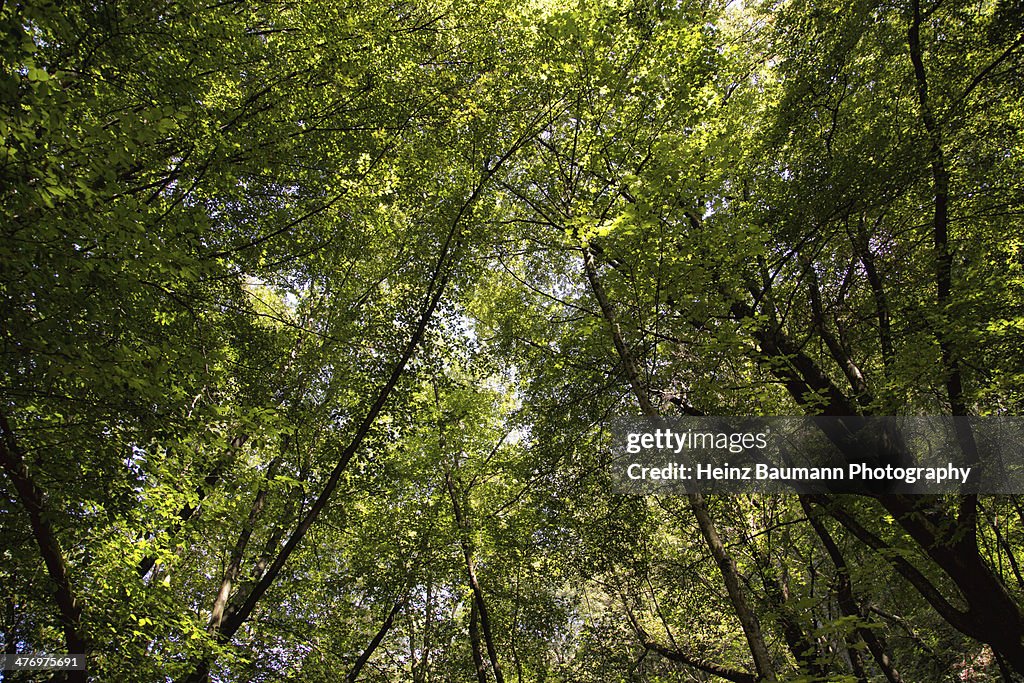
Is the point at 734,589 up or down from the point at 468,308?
down

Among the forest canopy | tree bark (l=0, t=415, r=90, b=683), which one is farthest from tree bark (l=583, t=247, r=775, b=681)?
tree bark (l=0, t=415, r=90, b=683)

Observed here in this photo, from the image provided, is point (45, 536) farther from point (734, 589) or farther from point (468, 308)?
point (468, 308)

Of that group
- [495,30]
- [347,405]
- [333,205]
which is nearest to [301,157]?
[333,205]

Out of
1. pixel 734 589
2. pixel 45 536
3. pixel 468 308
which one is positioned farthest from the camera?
pixel 468 308

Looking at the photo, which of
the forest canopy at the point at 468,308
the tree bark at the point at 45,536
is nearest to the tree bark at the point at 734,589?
the forest canopy at the point at 468,308

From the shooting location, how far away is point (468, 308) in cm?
1180

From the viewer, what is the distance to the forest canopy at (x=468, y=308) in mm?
4461

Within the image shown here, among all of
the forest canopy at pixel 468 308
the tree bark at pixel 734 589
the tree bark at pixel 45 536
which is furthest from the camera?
the tree bark at pixel 734 589

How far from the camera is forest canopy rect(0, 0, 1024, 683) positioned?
4.46 m

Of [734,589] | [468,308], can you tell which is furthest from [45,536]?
[468,308]

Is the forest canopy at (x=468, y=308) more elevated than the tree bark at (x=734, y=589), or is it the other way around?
the forest canopy at (x=468, y=308)

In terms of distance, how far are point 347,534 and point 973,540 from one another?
395 inches

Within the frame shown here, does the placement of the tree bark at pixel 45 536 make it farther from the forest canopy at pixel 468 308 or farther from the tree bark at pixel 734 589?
the tree bark at pixel 734 589

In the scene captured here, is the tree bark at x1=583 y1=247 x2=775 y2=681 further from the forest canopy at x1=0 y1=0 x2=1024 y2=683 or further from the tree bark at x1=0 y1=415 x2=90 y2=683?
the tree bark at x1=0 y1=415 x2=90 y2=683
